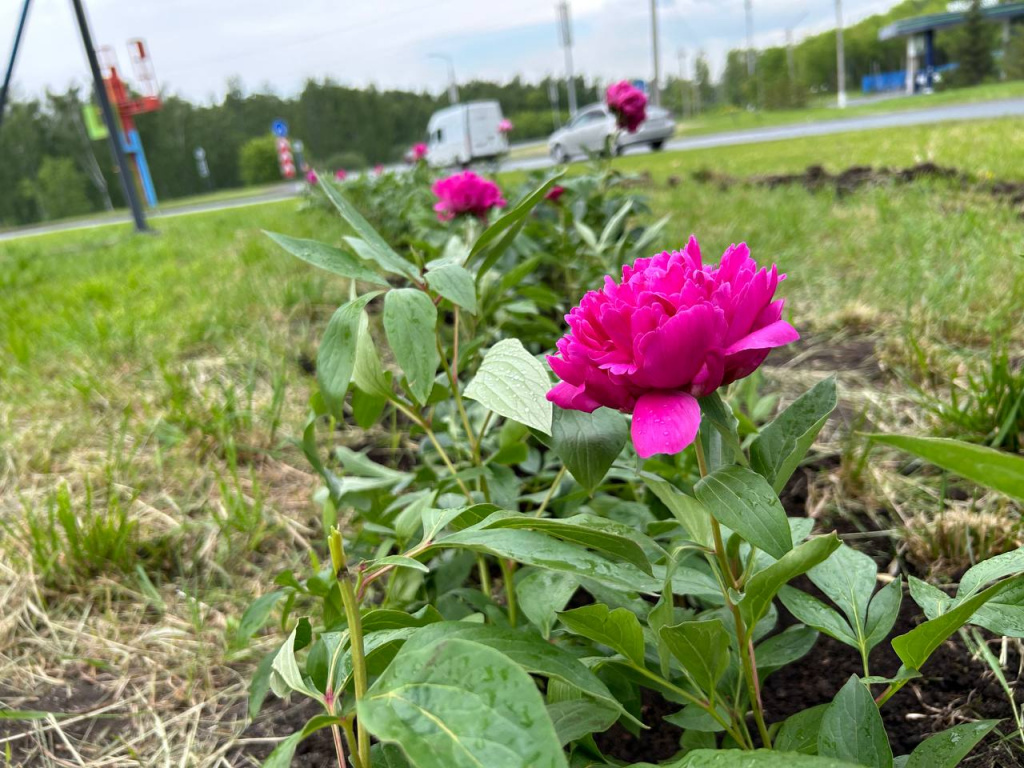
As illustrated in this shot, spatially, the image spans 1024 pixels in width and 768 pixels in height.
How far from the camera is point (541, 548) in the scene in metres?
0.54

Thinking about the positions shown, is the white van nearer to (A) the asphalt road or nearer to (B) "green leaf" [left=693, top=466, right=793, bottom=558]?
(A) the asphalt road

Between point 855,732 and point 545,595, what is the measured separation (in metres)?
0.31

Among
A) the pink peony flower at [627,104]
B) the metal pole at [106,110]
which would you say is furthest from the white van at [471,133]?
the pink peony flower at [627,104]

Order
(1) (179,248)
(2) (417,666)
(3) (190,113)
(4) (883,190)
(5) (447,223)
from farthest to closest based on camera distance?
1. (3) (190,113)
2. (1) (179,248)
3. (4) (883,190)
4. (5) (447,223)
5. (2) (417,666)

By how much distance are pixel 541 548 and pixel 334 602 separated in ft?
1.55

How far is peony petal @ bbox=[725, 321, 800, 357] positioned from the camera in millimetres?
533

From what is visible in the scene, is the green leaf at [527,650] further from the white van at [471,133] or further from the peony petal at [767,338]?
the white van at [471,133]

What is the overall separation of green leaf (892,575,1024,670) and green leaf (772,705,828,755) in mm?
133

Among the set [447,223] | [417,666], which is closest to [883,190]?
[447,223]

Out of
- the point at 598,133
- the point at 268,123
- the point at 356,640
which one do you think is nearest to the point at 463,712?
the point at 356,640

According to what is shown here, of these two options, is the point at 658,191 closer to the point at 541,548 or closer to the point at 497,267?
the point at 497,267

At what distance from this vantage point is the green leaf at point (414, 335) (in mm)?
755

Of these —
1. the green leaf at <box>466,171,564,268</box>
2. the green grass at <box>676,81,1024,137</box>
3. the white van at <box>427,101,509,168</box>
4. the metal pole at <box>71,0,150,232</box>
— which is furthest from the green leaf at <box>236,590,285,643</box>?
the white van at <box>427,101,509,168</box>

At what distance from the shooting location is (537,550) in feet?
1.78
